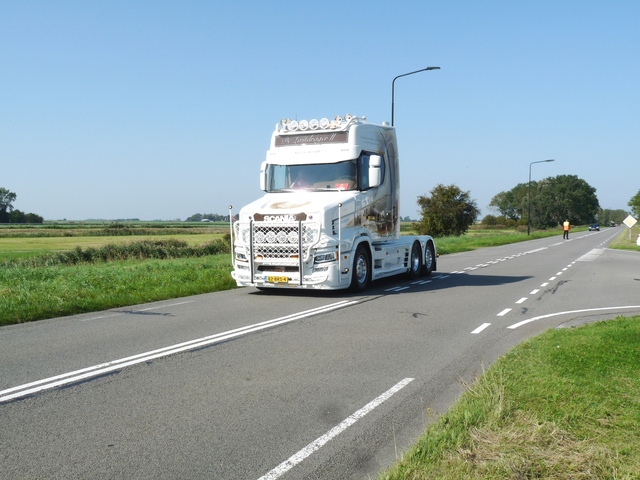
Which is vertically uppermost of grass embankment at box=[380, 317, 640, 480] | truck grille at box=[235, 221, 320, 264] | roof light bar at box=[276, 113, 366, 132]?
roof light bar at box=[276, 113, 366, 132]

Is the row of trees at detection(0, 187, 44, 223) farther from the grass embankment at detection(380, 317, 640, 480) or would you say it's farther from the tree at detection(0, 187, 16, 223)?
the grass embankment at detection(380, 317, 640, 480)

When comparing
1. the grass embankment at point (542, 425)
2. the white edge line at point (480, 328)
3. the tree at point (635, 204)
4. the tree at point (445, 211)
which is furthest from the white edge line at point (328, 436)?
the tree at point (635, 204)

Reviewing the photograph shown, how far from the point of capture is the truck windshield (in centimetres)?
1498

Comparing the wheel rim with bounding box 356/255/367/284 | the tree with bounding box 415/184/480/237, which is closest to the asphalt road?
the wheel rim with bounding box 356/255/367/284

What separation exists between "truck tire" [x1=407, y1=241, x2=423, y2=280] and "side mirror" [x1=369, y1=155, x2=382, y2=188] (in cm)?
365

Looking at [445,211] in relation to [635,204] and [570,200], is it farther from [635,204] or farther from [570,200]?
[570,200]

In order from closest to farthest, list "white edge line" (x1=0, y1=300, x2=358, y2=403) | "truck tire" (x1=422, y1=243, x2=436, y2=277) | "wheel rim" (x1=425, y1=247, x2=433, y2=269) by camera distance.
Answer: "white edge line" (x1=0, y1=300, x2=358, y2=403) < "truck tire" (x1=422, y1=243, x2=436, y2=277) < "wheel rim" (x1=425, y1=247, x2=433, y2=269)

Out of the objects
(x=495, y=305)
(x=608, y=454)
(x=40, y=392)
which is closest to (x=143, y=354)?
(x=40, y=392)

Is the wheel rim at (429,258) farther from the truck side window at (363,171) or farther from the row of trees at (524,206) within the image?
the row of trees at (524,206)

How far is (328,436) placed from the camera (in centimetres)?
470

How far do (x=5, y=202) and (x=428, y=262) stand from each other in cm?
13516

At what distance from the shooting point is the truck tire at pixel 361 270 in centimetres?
1447

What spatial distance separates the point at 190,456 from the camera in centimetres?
428

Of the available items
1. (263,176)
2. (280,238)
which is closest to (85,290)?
(280,238)
